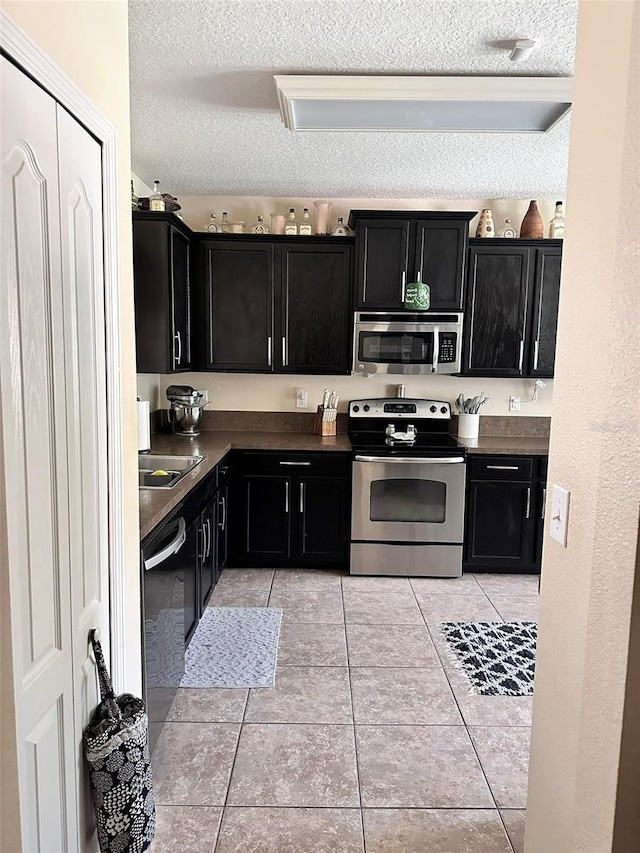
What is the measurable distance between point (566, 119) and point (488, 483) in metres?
2.21

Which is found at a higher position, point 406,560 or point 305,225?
point 305,225

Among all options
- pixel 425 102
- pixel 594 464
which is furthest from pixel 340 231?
pixel 594 464

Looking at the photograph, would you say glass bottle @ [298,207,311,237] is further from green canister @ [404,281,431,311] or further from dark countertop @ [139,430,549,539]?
dark countertop @ [139,430,549,539]

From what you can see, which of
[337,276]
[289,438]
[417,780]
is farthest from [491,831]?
[337,276]

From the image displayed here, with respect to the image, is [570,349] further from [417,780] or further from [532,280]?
[532,280]

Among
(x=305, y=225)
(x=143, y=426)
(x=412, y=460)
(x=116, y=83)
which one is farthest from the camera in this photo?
(x=305, y=225)

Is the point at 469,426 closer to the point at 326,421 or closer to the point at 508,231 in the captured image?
the point at 326,421

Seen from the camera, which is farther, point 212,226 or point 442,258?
point 212,226

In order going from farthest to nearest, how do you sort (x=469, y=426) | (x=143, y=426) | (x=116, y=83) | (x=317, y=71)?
(x=469, y=426), (x=143, y=426), (x=317, y=71), (x=116, y=83)

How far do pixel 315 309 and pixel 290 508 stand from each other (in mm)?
1444

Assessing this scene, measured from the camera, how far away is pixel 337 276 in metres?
4.02

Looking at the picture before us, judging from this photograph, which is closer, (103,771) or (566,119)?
→ (103,771)

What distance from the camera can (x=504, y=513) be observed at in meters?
3.87

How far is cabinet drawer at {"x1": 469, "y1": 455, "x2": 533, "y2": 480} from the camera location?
12.5ft
